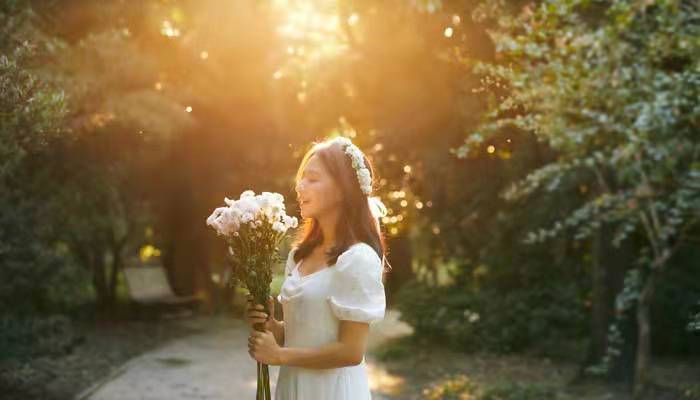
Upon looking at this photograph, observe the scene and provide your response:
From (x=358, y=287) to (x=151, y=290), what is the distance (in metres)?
14.5

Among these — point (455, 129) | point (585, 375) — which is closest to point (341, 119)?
point (455, 129)

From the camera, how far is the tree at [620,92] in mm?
6406

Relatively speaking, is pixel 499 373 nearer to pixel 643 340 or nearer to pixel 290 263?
pixel 643 340

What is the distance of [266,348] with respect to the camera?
9.77 ft

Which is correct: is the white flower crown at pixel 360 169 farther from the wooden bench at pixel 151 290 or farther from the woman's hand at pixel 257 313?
the wooden bench at pixel 151 290

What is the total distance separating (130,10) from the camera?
22.5 ft

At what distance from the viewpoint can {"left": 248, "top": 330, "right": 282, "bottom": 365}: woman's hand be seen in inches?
117

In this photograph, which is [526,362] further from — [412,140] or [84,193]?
[84,193]

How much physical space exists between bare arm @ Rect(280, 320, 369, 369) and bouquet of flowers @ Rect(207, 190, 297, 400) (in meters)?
0.20

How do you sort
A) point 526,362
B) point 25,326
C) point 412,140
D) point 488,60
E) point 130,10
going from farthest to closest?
1. point 412,140
2. point 526,362
3. point 25,326
4. point 130,10
5. point 488,60

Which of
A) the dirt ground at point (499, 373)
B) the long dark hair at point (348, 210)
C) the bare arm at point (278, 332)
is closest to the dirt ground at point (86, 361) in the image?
the dirt ground at point (499, 373)

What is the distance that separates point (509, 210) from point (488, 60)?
668 cm

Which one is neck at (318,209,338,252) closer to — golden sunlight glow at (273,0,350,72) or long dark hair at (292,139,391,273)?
long dark hair at (292,139,391,273)

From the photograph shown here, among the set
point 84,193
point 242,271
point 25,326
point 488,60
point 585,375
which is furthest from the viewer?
point 84,193
